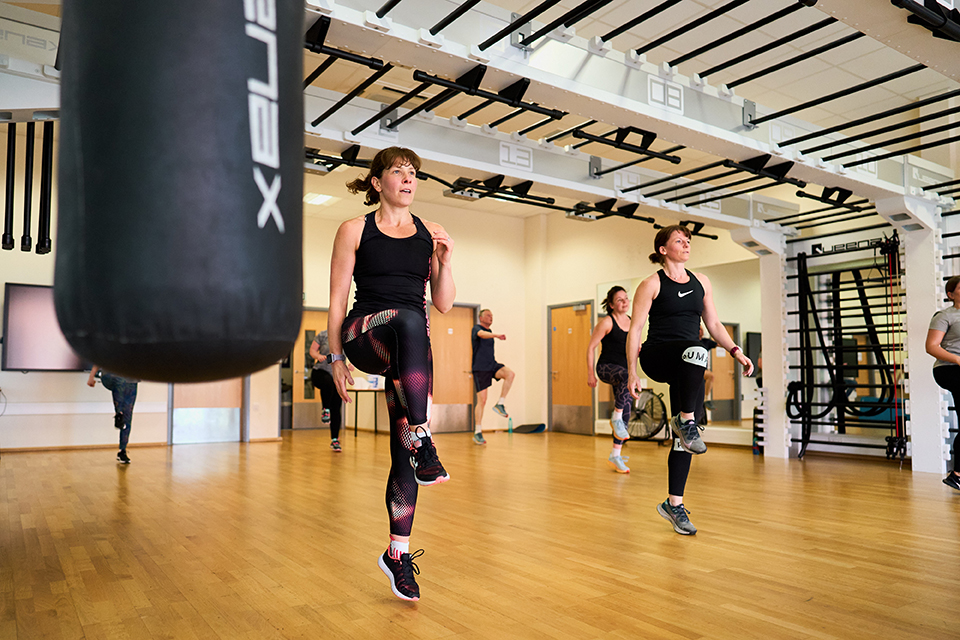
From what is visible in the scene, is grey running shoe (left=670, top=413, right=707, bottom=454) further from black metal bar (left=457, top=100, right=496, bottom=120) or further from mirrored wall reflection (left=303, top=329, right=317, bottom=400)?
mirrored wall reflection (left=303, top=329, right=317, bottom=400)

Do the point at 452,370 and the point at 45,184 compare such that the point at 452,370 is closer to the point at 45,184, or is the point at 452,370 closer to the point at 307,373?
the point at 307,373

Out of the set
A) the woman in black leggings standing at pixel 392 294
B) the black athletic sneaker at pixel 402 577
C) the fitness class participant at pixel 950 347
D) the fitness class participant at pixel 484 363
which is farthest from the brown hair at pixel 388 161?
the fitness class participant at pixel 484 363

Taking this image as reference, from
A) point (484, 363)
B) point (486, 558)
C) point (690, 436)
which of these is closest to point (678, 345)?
point (690, 436)

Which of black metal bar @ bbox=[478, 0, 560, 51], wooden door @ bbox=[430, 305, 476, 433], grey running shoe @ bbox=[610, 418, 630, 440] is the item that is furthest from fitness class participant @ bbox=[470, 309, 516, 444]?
black metal bar @ bbox=[478, 0, 560, 51]

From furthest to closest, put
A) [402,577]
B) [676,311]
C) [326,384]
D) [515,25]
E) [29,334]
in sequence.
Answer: [326,384]
[29,334]
[676,311]
[515,25]
[402,577]

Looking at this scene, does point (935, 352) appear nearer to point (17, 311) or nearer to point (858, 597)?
point (858, 597)

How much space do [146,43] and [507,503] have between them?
12.1ft

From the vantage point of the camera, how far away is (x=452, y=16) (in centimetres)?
338

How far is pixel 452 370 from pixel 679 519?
7766mm

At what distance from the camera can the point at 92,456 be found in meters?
7.07

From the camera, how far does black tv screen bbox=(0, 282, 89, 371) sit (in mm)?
7352

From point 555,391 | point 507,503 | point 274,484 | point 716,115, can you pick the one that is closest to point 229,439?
point 274,484

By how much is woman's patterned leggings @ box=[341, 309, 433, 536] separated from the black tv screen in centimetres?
645

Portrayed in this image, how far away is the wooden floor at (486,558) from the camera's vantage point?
6.84 ft
